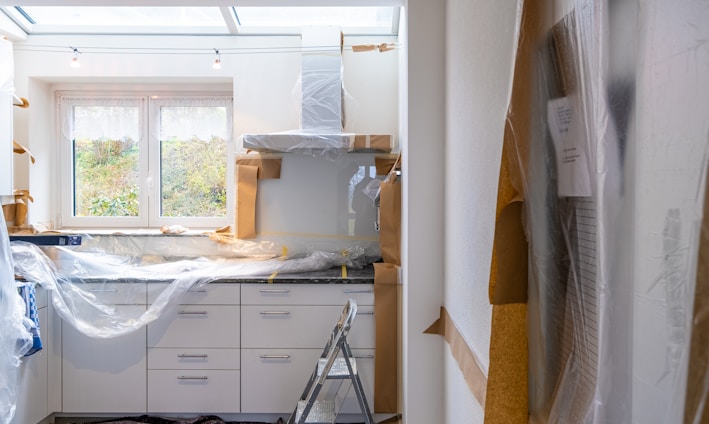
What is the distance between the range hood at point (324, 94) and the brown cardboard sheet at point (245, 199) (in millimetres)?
313

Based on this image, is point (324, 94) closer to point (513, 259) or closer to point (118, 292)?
point (118, 292)

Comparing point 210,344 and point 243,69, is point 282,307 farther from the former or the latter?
point 243,69

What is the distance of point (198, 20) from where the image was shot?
2916mm

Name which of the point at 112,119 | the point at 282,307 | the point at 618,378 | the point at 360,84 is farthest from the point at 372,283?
the point at 112,119

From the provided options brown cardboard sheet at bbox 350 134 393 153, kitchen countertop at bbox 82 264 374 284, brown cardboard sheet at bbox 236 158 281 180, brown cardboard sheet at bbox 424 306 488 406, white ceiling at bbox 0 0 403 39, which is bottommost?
brown cardboard sheet at bbox 424 306 488 406

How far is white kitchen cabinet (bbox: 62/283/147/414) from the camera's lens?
2.42 m

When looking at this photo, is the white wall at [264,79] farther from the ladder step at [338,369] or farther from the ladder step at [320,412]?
the ladder step at [320,412]

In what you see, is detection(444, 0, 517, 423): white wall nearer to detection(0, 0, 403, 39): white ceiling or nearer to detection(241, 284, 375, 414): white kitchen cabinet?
detection(241, 284, 375, 414): white kitchen cabinet

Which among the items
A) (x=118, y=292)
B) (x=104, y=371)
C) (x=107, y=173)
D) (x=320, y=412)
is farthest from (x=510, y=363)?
(x=107, y=173)

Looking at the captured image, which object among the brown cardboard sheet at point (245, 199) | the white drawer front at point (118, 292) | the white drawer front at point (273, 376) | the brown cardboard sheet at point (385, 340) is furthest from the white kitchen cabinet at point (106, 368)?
the brown cardboard sheet at point (385, 340)

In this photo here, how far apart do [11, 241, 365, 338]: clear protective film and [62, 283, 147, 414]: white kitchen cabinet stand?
0.03 metres

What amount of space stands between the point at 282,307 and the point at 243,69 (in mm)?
1621

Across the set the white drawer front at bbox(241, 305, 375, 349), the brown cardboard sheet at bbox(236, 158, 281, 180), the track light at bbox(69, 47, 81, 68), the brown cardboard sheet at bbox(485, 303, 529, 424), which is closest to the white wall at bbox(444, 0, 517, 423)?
the brown cardboard sheet at bbox(485, 303, 529, 424)

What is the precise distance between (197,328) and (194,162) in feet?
4.21
